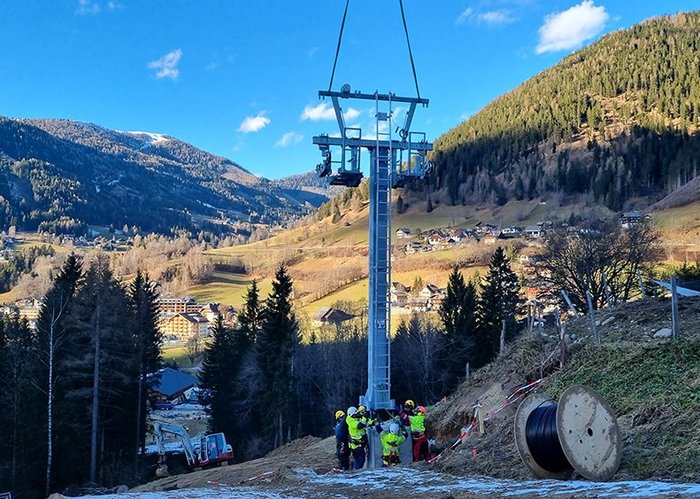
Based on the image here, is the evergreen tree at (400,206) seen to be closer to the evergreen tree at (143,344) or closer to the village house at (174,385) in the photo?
the village house at (174,385)

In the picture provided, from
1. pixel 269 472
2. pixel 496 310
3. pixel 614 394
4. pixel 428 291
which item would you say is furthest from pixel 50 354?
pixel 428 291

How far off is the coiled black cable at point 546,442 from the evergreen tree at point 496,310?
3279 centimetres

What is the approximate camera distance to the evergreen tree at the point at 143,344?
3453cm

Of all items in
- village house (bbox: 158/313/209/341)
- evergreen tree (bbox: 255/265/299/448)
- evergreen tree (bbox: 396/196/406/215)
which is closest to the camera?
evergreen tree (bbox: 255/265/299/448)

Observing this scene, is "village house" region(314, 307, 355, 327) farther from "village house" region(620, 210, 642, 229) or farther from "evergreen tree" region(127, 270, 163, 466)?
"evergreen tree" region(127, 270, 163, 466)

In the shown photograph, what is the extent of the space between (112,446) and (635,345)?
100 feet

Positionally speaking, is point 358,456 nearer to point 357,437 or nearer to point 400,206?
point 357,437

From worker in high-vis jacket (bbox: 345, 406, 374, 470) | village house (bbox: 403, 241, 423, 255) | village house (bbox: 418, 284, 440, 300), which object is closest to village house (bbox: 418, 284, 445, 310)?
village house (bbox: 418, 284, 440, 300)

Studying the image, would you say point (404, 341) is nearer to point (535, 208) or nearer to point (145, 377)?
point (145, 377)

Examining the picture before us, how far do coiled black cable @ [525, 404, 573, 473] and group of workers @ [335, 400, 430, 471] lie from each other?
5307mm

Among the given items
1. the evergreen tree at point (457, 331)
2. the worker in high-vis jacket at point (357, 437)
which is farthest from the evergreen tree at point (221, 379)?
the worker in high-vis jacket at point (357, 437)

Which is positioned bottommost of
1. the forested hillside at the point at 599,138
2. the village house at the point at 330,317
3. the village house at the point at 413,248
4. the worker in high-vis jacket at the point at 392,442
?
the worker in high-vis jacket at the point at 392,442

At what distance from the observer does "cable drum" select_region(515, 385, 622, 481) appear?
27.0ft

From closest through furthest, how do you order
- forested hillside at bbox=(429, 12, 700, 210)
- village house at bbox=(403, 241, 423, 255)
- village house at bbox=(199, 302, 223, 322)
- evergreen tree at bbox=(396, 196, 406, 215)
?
village house at bbox=(199, 302, 223, 322) → village house at bbox=(403, 241, 423, 255) → forested hillside at bbox=(429, 12, 700, 210) → evergreen tree at bbox=(396, 196, 406, 215)
